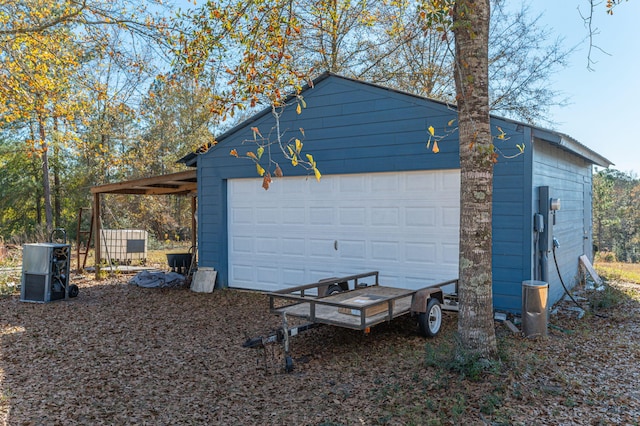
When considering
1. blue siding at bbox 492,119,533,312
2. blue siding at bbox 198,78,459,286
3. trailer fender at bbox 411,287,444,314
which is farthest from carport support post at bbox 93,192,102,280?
blue siding at bbox 492,119,533,312

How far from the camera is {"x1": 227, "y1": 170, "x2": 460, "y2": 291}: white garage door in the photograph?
22.0 ft

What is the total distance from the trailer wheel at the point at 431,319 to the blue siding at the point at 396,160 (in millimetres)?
1269

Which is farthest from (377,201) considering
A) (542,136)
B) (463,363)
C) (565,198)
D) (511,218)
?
(463,363)

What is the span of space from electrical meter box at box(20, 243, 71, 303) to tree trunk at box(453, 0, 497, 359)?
707 centimetres

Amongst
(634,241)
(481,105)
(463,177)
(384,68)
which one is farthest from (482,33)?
(634,241)

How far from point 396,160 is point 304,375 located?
382cm

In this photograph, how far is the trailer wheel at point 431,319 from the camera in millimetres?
5215

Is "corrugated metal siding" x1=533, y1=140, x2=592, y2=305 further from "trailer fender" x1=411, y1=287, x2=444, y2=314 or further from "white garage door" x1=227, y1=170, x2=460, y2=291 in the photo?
"trailer fender" x1=411, y1=287, x2=444, y2=314

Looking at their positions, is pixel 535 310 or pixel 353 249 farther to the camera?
pixel 353 249

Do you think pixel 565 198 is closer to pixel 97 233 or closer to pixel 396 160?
pixel 396 160

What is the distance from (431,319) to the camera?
539cm

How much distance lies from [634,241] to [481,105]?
25944mm

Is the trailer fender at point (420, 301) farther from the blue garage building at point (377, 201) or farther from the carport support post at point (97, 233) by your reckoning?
the carport support post at point (97, 233)

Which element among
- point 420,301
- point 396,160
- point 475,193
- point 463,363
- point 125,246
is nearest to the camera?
point 463,363
